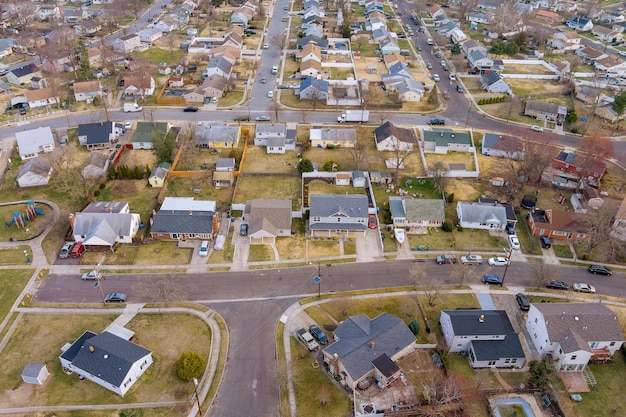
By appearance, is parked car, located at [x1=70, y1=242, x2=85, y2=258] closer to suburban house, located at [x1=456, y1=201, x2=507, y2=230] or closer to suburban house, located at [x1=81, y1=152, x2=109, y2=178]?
suburban house, located at [x1=81, y1=152, x2=109, y2=178]

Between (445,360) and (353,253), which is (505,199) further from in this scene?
(445,360)

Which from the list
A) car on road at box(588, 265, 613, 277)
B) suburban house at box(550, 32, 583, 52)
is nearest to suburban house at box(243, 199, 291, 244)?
car on road at box(588, 265, 613, 277)

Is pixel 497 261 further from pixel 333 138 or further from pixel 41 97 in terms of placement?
pixel 41 97

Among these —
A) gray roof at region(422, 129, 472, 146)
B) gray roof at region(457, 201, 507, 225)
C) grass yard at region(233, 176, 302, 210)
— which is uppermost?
gray roof at region(422, 129, 472, 146)

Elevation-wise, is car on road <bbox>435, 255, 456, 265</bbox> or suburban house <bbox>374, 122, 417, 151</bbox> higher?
suburban house <bbox>374, 122, 417, 151</bbox>

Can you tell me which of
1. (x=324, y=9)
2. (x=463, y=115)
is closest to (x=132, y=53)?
(x=324, y=9)

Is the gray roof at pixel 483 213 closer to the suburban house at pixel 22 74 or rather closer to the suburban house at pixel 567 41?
the suburban house at pixel 567 41

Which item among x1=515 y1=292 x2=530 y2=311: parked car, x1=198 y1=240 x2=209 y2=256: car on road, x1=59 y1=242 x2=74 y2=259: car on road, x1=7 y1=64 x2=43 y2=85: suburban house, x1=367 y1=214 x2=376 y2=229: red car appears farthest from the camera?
x1=7 y1=64 x2=43 y2=85: suburban house

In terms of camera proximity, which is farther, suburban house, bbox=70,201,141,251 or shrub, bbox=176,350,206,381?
suburban house, bbox=70,201,141,251
